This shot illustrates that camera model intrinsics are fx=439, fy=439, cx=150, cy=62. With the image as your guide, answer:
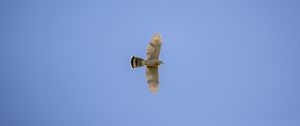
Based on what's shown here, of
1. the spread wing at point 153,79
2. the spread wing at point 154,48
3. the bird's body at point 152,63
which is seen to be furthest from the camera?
the spread wing at point 153,79

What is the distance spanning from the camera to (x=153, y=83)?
141 ft

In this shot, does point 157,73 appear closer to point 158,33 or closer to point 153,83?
point 153,83

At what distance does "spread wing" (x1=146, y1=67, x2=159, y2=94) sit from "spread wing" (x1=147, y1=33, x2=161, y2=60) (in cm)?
140

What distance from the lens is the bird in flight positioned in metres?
41.0

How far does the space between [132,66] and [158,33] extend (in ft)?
14.3

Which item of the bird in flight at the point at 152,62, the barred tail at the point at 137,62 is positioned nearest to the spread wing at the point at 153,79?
the bird in flight at the point at 152,62

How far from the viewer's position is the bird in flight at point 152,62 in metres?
41.0

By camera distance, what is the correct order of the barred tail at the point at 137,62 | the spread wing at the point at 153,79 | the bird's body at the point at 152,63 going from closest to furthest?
the barred tail at the point at 137,62
the bird's body at the point at 152,63
the spread wing at the point at 153,79

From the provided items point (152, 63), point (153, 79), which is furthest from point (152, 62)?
point (153, 79)

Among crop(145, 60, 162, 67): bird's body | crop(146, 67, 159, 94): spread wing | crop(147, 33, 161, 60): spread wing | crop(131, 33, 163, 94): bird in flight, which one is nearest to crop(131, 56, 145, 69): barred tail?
crop(131, 33, 163, 94): bird in flight

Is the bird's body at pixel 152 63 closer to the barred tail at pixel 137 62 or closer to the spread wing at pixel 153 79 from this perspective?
the barred tail at pixel 137 62

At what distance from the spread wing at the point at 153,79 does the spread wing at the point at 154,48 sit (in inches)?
55.0

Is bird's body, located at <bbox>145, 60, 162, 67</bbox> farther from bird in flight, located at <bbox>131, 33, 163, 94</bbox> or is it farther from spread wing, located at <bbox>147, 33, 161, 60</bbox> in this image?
spread wing, located at <bbox>147, 33, 161, 60</bbox>

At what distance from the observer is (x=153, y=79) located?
140 ft
